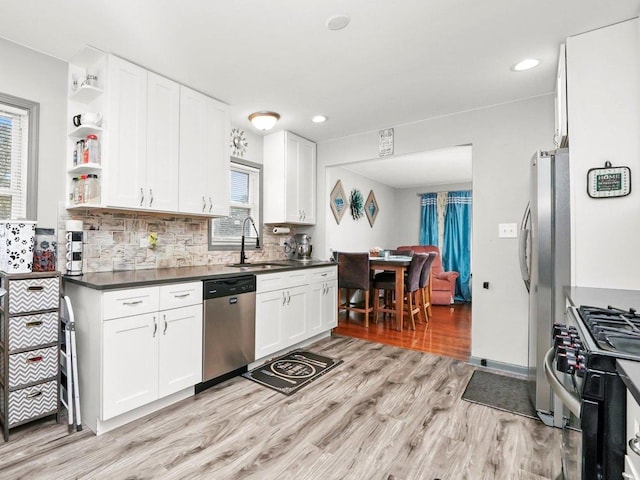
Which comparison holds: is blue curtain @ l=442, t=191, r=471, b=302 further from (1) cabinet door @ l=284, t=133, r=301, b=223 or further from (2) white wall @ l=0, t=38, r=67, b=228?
(2) white wall @ l=0, t=38, r=67, b=228

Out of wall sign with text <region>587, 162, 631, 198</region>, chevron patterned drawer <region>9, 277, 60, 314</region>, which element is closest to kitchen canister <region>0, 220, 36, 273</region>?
chevron patterned drawer <region>9, 277, 60, 314</region>

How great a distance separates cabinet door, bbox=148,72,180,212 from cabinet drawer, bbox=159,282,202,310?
71 cm

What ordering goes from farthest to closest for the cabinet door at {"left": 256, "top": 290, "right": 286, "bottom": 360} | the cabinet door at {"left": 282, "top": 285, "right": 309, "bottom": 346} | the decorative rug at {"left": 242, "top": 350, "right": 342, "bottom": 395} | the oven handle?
the cabinet door at {"left": 282, "top": 285, "right": 309, "bottom": 346}
the cabinet door at {"left": 256, "top": 290, "right": 286, "bottom": 360}
the decorative rug at {"left": 242, "top": 350, "right": 342, "bottom": 395}
the oven handle

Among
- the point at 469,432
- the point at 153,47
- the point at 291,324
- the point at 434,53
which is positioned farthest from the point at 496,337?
the point at 153,47


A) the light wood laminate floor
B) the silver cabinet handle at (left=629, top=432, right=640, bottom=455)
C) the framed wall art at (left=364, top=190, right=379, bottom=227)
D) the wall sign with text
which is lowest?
the light wood laminate floor

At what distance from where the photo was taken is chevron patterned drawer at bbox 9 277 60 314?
6.10ft

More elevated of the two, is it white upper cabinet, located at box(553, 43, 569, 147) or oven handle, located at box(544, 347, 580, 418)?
white upper cabinet, located at box(553, 43, 569, 147)

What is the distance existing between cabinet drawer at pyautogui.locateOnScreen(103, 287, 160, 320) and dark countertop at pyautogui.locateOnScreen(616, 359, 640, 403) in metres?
2.26

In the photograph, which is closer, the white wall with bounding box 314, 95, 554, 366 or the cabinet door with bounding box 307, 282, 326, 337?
the white wall with bounding box 314, 95, 554, 366

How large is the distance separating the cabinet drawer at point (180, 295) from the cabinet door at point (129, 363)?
4.7 inches

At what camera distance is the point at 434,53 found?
2.30 meters

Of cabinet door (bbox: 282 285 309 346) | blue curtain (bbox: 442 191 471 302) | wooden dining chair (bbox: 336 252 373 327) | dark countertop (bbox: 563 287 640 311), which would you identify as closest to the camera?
dark countertop (bbox: 563 287 640 311)

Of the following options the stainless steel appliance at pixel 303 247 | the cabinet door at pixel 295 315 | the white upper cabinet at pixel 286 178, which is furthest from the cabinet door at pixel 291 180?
the cabinet door at pixel 295 315

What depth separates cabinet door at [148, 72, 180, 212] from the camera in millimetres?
2574
